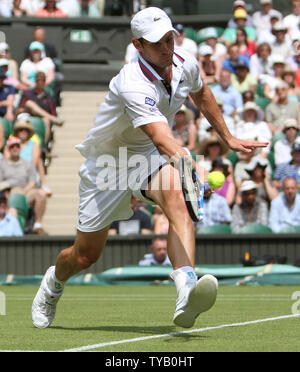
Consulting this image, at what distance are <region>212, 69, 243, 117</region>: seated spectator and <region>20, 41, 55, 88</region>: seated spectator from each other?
3.29m

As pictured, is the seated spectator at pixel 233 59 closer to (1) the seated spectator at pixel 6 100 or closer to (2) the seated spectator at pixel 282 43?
(2) the seated spectator at pixel 282 43

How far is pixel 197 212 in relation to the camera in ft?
21.3

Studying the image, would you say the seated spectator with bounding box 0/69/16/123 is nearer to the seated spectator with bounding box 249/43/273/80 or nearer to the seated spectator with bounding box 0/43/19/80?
the seated spectator with bounding box 0/43/19/80

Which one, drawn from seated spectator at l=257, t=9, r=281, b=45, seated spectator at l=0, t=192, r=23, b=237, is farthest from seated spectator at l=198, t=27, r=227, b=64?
seated spectator at l=0, t=192, r=23, b=237

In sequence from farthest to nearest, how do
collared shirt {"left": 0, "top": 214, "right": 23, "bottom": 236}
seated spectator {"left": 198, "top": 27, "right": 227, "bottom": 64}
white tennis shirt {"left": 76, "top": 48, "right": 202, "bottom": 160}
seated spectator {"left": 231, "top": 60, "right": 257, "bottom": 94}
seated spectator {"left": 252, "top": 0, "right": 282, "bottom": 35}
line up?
seated spectator {"left": 252, "top": 0, "right": 282, "bottom": 35}, seated spectator {"left": 198, "top": 27, "right": 227, "bottom": 64}, seated spectator {"left": 231, "top": 60, "right": 257, "bottom": 94}, collared shirt {"left": 0, "top": 214, "right": 23, "bottom": 236}, white tennis shirt {"left": 76, "top": 48, "right": 202, "bottom": 160}

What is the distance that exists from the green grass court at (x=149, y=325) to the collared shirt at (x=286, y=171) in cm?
331

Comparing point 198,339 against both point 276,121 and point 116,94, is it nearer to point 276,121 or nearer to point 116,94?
point 116,94

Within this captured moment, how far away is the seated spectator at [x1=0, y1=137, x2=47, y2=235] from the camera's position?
15977 millimetres

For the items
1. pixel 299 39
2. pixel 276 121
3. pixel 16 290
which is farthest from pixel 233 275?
pixel 299 39

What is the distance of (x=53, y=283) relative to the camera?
8.05 m

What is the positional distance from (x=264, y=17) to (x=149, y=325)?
12784mm

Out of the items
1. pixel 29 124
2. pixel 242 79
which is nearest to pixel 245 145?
pixel 29 124

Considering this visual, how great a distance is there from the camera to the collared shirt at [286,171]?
15719 millimetres

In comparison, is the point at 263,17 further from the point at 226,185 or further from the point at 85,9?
the point at 226,185
